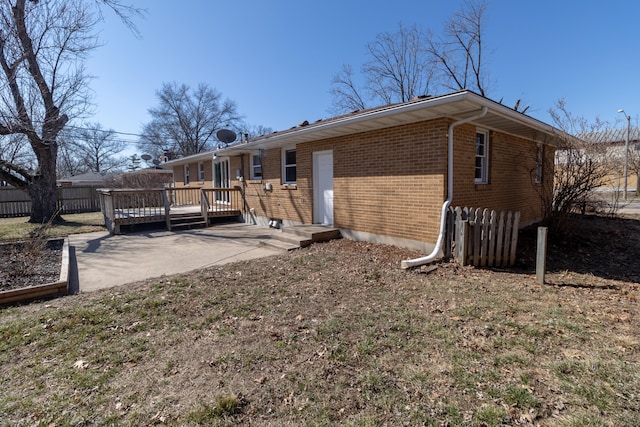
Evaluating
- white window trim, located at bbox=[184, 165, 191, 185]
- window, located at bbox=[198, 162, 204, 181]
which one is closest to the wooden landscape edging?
window, located at bbox=[198, 162, 204, 181]

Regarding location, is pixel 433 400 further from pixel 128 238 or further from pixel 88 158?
pixel 88 158

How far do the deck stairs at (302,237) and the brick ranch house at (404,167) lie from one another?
43cm

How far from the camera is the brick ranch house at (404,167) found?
6.52 meters

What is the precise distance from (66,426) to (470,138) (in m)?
7.89

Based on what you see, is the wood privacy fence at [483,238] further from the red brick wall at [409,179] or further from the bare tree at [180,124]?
the bare tree at [180,124]

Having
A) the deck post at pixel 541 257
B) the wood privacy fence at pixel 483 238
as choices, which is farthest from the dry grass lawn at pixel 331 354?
the wood privacy fence at pixel 483 238

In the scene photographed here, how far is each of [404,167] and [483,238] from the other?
2.32 metres

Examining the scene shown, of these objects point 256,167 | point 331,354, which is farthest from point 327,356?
point 256,167

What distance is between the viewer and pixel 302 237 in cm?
846

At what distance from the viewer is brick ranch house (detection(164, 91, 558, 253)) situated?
6523mm

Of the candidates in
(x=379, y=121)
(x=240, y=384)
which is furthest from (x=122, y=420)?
(x=379, y=121)

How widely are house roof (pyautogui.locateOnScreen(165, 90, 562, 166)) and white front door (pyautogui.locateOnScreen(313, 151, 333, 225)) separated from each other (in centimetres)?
64

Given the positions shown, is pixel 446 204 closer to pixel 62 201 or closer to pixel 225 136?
pixel 225 136

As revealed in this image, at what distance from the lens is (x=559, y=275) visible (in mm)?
5543
